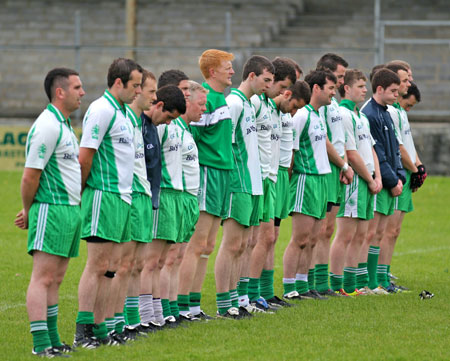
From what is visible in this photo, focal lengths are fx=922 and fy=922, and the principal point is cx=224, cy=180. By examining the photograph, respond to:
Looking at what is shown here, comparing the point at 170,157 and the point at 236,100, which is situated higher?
the point at 236,100

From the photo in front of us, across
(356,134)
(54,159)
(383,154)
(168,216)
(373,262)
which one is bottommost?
(373,262)

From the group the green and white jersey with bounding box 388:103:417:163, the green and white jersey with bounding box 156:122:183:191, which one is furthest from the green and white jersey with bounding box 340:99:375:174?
the green and white jersey with bounding box 156:122:183:191

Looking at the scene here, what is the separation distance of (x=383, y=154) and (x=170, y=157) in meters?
3.42

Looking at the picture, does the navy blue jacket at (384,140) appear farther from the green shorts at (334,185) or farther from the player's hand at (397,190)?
the green shorts at (334,185)

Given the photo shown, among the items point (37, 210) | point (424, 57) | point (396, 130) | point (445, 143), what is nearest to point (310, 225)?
point (396, 130)

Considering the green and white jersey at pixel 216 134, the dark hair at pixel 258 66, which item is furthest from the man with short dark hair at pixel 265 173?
the green and white jersey at pixel 216 134

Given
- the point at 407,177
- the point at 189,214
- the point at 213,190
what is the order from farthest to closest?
1. the point at 407,177
2. the point at 213,190
3. the point at 189,214

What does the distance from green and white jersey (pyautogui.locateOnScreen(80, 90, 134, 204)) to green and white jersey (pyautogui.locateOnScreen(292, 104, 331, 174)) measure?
9.63ft

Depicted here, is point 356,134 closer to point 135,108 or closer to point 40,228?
point 135,108

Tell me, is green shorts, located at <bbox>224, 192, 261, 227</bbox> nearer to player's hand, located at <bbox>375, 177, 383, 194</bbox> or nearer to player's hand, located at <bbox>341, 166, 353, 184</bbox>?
player's hand, located at <bbox>341, 166, 353, 184</bbox>

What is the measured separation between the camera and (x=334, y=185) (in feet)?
31.9

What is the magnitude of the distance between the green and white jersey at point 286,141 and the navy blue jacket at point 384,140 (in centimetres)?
141

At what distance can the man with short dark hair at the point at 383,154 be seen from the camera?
1013 cm

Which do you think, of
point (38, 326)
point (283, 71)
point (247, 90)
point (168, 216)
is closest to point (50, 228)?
point (38, 326)
